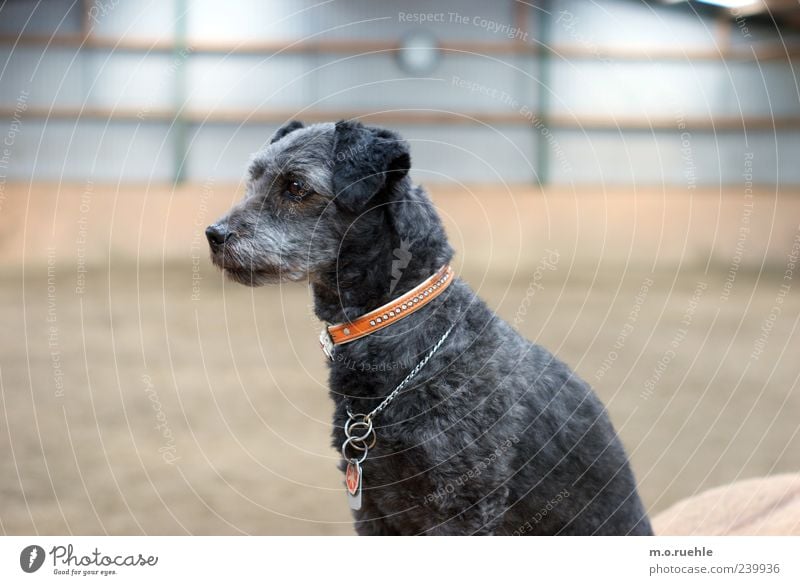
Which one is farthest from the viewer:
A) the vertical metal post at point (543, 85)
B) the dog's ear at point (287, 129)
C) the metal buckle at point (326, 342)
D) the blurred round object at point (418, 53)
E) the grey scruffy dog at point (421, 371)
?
the vertical metal post at point (543, 85)

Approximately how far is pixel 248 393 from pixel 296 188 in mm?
5406

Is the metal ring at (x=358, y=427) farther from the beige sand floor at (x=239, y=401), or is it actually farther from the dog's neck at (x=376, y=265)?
the beige sand floor at (x=239, y=401)

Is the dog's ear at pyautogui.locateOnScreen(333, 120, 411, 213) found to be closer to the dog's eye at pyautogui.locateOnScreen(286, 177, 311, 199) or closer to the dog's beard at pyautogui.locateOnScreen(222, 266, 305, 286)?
the dog's eye at pyautogui.locateOnScreen(286, 177, 311, 199)

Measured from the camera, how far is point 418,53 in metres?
5.89

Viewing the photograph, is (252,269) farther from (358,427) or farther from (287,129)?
(358,427)

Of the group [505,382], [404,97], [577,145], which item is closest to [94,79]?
[404,97]

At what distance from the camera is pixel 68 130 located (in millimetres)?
6758

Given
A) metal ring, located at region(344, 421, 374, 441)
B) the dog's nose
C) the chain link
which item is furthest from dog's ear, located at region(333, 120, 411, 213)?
metal ring, located at region(344, 421, 374, 441)

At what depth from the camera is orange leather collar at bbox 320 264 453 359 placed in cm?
323

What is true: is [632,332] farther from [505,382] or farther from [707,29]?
[505,382]

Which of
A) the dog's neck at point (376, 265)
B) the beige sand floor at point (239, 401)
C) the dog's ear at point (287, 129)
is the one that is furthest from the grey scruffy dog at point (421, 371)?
the beige sand floor at point (239, 401)

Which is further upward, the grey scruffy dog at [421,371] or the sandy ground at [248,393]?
the grey scruffy dog at [421,371]

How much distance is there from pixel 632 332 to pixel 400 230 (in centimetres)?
622

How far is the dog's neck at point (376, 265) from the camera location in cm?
325
